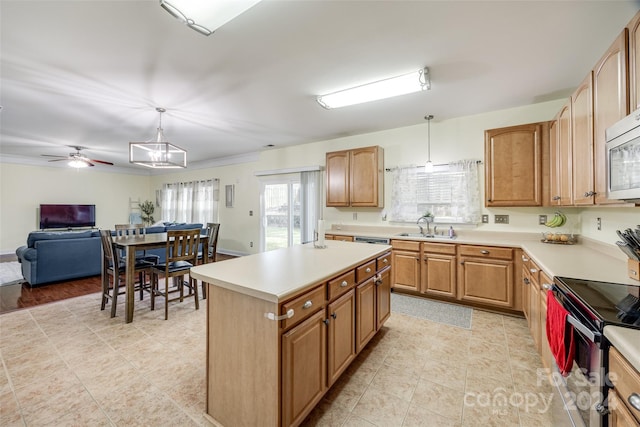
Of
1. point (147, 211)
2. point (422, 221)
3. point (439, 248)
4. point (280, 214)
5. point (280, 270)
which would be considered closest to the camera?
point (280, 270)

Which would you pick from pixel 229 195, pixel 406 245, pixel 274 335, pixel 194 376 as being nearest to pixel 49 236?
pixel 229 195

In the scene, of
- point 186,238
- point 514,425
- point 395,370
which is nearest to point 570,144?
point 514,425

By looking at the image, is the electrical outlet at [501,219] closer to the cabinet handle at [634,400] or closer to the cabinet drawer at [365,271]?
the cabinet drawer at [365,271]

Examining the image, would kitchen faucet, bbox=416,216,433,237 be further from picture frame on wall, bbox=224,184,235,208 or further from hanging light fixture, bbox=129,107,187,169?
picture frame on wall, bbox=224,184,235,208

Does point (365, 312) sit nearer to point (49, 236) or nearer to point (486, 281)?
point (486, 281)

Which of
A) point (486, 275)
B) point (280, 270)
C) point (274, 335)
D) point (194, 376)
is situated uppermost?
point (280, 270)

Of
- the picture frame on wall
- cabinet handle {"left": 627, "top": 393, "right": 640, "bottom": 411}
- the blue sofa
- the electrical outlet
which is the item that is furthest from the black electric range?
the picture frame on wall

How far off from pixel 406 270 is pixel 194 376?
273cm

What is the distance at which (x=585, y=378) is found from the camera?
43.3 inches

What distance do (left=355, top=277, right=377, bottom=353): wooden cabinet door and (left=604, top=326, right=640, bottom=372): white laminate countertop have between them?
1.31m

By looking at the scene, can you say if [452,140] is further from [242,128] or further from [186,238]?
[186,238]

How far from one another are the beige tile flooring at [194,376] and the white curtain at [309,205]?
104 inches

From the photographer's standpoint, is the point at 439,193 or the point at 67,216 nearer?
the point at 439,193

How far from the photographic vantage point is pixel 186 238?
3.12 meters
